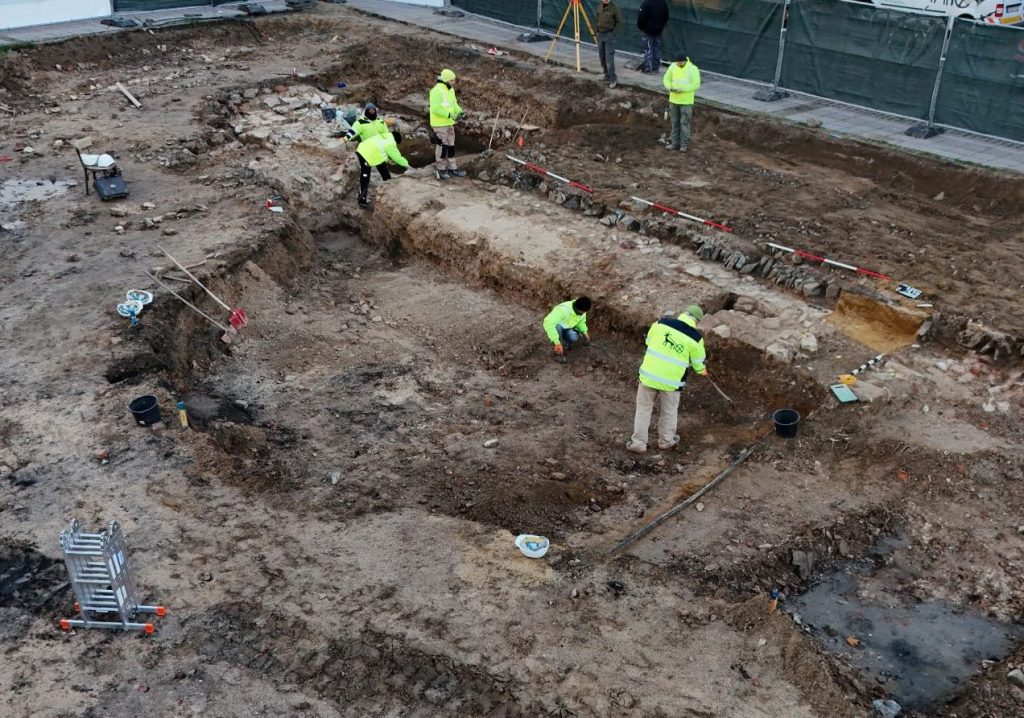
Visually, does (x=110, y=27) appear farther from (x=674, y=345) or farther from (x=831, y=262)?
(x=674, y=345)

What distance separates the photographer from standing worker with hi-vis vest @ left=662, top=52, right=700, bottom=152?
13758 millimetres

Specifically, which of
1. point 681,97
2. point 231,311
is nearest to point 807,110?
point 681,97

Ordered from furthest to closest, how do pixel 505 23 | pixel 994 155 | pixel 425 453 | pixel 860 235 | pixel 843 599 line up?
1. pixel 505 23
2. pixel 994 155
3. pixel 860 235
4. pixel 425 453
5. pixel 843 599

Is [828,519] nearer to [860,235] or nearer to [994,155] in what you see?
[860,235]

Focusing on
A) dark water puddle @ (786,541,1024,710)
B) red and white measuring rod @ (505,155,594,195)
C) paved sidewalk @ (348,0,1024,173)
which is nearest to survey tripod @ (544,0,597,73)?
paved sidewalk @ (348,0,1024,173)

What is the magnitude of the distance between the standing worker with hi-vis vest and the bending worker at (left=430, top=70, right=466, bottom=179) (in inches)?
134

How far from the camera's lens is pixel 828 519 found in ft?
25.6

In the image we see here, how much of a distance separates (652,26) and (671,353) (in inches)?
411

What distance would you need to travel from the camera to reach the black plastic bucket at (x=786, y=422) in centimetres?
857

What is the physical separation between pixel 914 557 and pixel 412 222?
831 cm

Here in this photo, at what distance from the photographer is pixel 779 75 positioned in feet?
51.5

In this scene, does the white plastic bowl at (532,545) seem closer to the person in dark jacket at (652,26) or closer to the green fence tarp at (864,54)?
the green fence tarp at (864,54)

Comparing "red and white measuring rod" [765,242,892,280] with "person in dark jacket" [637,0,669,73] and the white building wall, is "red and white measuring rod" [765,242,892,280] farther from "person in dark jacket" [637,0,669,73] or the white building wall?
the white building wall

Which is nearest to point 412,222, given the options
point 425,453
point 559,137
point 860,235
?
point 559,137
